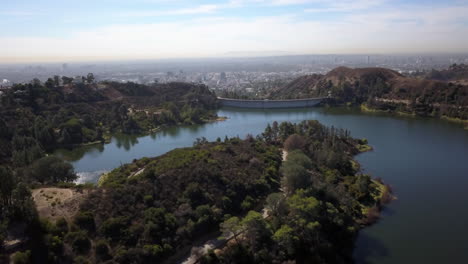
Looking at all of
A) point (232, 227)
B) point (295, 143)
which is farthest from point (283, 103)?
point (232, 227)

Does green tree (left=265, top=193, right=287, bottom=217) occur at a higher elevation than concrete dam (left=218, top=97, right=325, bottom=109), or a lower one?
lower

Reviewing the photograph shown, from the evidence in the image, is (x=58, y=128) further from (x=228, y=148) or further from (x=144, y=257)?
(x=144, y=257)

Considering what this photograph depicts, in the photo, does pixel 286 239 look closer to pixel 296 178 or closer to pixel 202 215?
pixel 202 215

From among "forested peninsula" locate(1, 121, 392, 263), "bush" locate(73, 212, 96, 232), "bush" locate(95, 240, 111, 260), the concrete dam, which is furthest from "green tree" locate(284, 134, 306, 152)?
the concrete dam

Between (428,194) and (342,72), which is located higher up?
(342,72)

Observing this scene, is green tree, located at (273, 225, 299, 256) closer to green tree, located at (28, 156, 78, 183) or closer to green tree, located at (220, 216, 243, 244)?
green tree, located at (220, 216, 243, 244)

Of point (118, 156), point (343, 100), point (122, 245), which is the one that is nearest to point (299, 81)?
point (343, 100)
